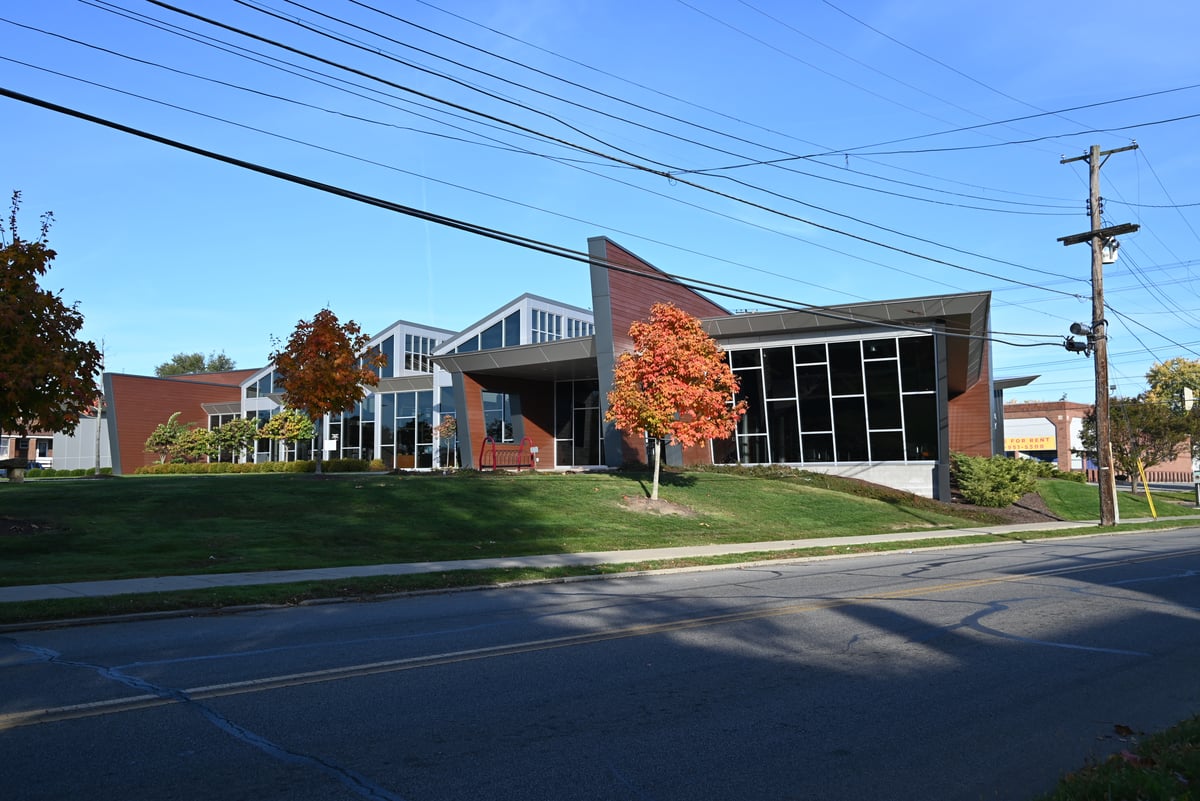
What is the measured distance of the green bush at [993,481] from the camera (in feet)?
109

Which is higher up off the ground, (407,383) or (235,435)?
(407,383)

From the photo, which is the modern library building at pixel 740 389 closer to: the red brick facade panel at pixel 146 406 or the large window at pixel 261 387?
the large window at pixel 261 387

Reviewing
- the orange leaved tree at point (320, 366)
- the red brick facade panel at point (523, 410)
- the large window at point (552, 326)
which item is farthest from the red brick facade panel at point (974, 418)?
the orange leaved tree at point (320, 366)

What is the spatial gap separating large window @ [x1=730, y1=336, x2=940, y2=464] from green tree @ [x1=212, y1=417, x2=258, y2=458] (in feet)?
105

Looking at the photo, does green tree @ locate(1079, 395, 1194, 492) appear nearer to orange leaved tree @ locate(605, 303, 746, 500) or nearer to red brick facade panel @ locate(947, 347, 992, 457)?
red brick facade panel @ locate(947, 347, 992, 457)

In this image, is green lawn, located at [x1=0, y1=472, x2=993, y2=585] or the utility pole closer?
green lawn, located at [x1=0, y1=472, x2=993, y2=585]

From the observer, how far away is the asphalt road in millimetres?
4945

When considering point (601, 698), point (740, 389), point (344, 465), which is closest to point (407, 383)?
point (344, 465)

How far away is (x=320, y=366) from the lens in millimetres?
29109

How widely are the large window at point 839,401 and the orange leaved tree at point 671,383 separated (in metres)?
10.7

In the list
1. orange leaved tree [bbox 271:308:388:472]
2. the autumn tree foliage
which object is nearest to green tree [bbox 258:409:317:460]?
orange leaved tree [bbox 271:308:388:472]

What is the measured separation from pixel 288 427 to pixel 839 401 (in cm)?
3213

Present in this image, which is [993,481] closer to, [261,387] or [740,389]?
[740,389]

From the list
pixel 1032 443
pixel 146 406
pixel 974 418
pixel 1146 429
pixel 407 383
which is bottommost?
pixel 1032 443
